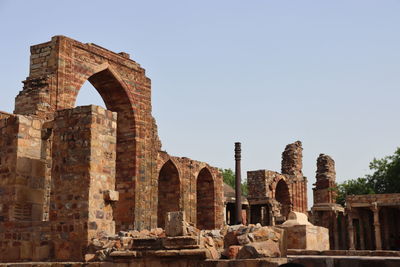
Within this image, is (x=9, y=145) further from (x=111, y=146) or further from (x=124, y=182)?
(x=124, y=182)

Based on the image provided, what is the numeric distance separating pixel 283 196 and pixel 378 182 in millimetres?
5800

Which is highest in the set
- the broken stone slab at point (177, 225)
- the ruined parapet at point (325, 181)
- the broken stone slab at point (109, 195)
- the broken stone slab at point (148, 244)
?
the ruined parapet at point (325, 181)

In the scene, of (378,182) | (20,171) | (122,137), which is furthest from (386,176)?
(20,171)

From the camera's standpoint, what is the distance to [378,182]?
32.3 m

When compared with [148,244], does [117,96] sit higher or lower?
higher

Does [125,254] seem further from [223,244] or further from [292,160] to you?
[292,160]

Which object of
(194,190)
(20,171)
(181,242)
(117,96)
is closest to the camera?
(181,242)

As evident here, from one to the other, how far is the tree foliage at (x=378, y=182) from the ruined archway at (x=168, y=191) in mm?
13040

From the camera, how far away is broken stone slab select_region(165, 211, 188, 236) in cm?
707

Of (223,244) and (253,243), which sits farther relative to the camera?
(223,244)

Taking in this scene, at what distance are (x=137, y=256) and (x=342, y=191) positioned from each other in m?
27.6

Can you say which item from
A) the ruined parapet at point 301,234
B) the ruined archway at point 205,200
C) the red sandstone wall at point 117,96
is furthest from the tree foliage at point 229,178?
the ruined parapet at point 301,234

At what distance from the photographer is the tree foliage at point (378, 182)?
31.2 m

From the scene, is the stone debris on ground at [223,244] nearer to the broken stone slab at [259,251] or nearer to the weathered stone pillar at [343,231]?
the broken stone slab at [259,251]
